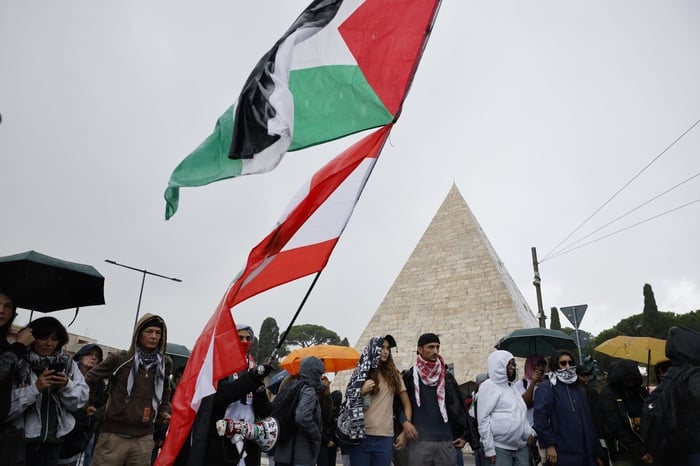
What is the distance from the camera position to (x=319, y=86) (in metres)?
2.57

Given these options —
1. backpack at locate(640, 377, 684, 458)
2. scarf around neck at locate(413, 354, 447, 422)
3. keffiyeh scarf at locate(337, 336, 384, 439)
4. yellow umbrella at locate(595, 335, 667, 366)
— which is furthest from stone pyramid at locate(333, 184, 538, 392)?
backpack at locate(640, 377, 684, 458)

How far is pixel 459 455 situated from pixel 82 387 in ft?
15.7

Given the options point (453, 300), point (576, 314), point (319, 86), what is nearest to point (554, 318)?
point (453, 300)

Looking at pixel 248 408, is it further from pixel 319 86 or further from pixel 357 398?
pixel 319 86

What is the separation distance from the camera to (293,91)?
8.36ft

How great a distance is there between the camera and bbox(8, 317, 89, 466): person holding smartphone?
104 inches

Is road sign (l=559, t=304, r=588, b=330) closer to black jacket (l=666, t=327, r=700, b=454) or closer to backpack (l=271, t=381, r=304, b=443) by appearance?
black jacket (l=666, t=327, r=700, b=454)

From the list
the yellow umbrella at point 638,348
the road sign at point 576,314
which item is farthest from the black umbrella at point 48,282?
the road sign at point 576,314

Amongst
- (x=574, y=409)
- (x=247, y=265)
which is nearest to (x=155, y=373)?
(x=247, y=265)

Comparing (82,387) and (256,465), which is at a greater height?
(82,387)

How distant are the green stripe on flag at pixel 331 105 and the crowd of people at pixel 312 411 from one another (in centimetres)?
126

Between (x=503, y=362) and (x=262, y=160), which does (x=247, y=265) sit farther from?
(x=503, y=362)

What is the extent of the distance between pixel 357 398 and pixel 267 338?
31.1 meters

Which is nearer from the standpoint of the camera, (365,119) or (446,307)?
(365,119)
